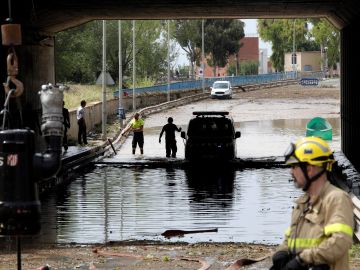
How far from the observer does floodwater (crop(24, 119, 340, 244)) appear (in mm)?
17844

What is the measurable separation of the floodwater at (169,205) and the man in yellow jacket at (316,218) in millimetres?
10289

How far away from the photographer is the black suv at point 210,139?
3259 centimetres

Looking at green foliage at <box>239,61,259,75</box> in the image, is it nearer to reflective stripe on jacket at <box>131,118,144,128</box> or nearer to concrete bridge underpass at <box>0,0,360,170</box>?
reflective stripe on jacket at <box>131,118,144,128</box>

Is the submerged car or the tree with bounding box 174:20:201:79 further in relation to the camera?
the tree with bounding box 174:20:201:79

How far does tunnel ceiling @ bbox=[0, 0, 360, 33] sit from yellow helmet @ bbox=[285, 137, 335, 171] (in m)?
18.7

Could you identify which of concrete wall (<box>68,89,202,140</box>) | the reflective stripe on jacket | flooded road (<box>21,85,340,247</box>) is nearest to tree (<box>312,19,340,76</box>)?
concrete wall (<box>68,89,202,140</box>)

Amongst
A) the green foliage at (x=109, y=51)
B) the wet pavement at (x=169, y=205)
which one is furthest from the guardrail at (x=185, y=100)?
the wet pavement at (x=169, y=205)

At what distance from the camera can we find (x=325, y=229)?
6.33 meters

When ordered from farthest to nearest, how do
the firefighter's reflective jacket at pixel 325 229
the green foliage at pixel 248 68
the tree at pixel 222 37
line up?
1. the green foliage at pixel 248 68
2. the tree at pixel 222 37
3. the firefighter's reflective jacket at pixel 325 229

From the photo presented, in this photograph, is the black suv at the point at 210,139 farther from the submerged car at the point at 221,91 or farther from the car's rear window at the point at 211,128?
the submerged car at the point at 221,91

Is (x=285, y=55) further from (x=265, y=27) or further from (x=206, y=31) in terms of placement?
(x=206, y=31)

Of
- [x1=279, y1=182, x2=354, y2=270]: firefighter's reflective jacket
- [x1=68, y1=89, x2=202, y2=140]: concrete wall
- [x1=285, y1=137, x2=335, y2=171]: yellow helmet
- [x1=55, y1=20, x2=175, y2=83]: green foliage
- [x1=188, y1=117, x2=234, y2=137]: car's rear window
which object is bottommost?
[x1=68, y1=89, x2=202, y2=140]: concrete wall

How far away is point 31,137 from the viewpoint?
8484mm

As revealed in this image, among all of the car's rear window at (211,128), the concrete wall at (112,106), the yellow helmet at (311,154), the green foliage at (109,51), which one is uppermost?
the green foliage at (109,51)
